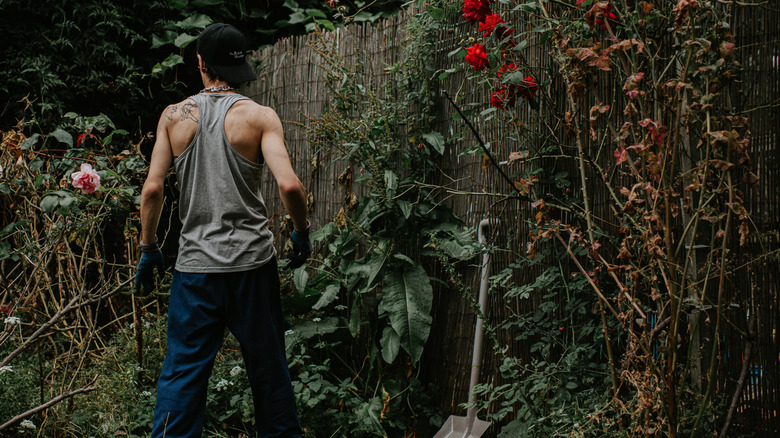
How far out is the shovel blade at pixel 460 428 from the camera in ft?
Result: 9.59

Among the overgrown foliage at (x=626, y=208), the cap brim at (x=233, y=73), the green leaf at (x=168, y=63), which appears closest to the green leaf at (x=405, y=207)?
the overgrown foliage at (x=626, y=208)

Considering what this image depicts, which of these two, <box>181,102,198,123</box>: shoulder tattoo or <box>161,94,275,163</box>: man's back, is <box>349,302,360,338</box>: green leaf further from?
<box>181,102,198,123</box>: shoulder tattoo

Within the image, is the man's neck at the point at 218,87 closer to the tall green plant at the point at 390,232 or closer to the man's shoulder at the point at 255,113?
the man's shoulder at the point at 255,113

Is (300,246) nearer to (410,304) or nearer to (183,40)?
(410,304)

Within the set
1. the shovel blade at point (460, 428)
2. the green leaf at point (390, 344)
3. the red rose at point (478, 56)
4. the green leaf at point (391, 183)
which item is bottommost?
the shovel blade at point (460, 428)

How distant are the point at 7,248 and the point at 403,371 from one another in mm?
2244

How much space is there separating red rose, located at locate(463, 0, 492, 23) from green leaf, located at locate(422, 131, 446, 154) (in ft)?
2.42

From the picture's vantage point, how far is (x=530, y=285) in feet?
9.25

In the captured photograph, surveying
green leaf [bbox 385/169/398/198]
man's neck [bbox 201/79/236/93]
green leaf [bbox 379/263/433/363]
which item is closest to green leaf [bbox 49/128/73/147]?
man's neck [bbox 201/79/236/93]

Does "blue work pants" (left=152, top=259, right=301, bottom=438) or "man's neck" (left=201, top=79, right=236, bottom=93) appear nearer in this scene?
"blue work pants" (left=152, top=259, right=301, bottom=438)

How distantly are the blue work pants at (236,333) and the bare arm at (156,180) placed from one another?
262 millimetres

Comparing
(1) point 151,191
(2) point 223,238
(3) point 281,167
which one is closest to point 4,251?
(1) point 151,191

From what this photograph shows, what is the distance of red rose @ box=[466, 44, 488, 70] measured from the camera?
270cm

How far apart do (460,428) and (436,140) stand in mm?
1430
